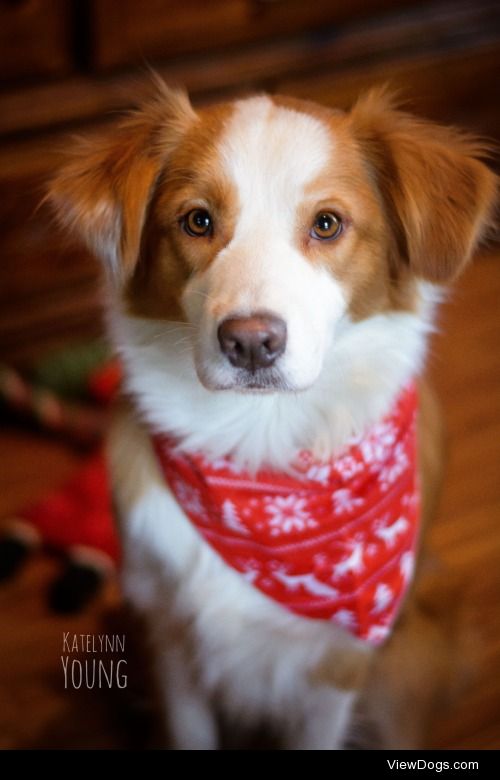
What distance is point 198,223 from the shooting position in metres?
1.21

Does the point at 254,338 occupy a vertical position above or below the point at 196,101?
below

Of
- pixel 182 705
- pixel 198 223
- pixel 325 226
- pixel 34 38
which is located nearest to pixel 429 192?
pixel 325 226

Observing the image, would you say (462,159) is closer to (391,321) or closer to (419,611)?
(391,321)

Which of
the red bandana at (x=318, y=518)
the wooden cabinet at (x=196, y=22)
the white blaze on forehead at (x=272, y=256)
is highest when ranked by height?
the wooden cabinet at (x=196, y=22)

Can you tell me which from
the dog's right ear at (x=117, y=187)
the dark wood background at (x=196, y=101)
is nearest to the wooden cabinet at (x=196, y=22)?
the dark wood background at (x=196, y=101)

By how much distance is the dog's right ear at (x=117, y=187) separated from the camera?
48.6 inches

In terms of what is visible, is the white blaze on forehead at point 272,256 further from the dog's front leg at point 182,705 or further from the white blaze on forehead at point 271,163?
the dog's front leg at point 182,705

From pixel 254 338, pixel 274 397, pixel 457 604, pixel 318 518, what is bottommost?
pixel 457 604

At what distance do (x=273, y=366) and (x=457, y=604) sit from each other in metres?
0.73

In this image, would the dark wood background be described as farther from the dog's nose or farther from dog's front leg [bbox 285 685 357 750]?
the dog's nose

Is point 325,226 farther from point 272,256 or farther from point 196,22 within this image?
point 196,22

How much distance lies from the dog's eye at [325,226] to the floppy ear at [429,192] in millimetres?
104

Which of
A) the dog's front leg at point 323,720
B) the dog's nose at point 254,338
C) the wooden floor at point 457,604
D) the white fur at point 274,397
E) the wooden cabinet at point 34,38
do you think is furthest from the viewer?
the wooden cabinet at point 34,38

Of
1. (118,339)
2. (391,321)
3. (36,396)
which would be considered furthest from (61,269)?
(391,321)
